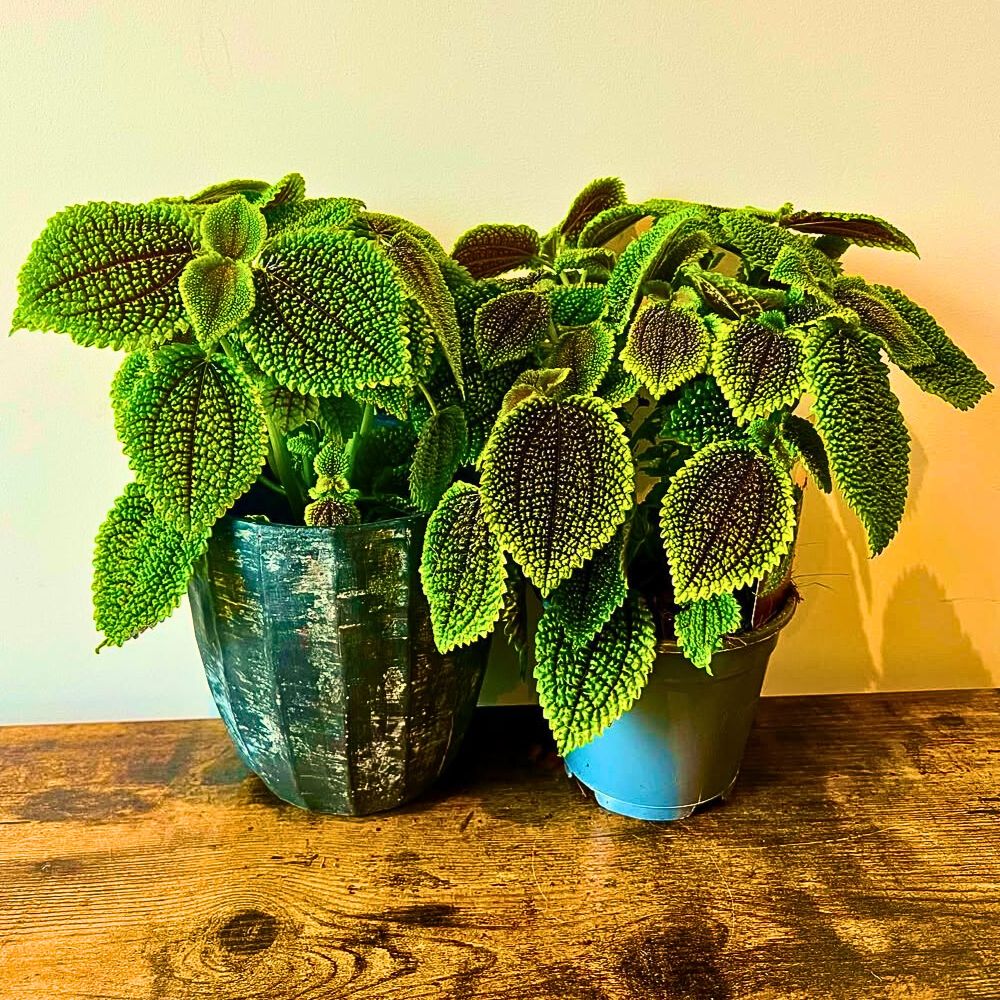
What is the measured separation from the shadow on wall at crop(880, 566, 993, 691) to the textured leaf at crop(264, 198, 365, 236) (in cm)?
69

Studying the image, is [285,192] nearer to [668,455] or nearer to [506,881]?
[668,455]

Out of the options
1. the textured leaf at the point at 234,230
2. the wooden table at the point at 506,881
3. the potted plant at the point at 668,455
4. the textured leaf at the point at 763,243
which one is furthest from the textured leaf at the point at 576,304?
the wooden table at the point at 506,881

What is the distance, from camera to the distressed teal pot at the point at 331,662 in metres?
0.69

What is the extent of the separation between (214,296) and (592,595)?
327mm

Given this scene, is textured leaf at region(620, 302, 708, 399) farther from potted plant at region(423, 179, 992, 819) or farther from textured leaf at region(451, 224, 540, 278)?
textured leaf at region(451, 224, 540, 278)

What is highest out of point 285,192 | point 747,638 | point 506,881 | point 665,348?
point 285,192

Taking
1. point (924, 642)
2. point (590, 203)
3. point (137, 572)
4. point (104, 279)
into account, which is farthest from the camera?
point (924, 642)

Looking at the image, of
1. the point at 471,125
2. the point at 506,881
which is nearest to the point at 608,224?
the point at 471,125

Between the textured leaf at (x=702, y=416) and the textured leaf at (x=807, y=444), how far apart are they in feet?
0.13

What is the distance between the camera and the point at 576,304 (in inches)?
28.0

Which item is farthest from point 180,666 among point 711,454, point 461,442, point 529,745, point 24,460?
point 711,454

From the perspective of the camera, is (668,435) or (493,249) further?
(493,249)

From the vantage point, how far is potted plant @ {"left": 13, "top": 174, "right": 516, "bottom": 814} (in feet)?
1.93

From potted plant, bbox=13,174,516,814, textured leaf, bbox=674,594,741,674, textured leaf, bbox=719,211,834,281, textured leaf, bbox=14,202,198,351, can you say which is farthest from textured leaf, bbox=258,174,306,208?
textured leaf, bbox=674,594,741,674
